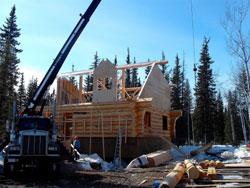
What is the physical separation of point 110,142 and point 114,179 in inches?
284

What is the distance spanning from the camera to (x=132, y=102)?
16.0 meters

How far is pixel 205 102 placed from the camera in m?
35.3

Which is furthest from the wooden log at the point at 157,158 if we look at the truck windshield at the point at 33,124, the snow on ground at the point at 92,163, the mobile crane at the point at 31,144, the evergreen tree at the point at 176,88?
the evergreen tree at the point at 176,88

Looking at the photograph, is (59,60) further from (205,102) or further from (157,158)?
(205,102)

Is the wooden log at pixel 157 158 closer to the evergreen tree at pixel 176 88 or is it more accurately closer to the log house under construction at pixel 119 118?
the log house under construction at pixel 119 118

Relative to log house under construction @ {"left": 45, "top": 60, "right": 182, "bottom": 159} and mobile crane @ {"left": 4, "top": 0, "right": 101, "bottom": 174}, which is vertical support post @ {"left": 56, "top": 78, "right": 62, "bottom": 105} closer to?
log house under construction @ {"left": 45, "top": 60, "right": 182, "bottom": 159}

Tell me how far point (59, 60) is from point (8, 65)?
19139 mm

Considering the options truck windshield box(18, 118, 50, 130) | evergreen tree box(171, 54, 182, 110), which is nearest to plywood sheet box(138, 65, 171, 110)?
truck windshield box(18, 118, 50, 130)

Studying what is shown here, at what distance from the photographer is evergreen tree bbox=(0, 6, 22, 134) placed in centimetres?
2712

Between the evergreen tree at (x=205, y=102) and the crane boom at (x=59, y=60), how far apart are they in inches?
1041

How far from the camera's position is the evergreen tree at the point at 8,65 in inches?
1068

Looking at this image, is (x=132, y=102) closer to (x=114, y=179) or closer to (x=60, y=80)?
(x=114, y=179)

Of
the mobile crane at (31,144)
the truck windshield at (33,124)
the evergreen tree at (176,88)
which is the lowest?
the mobile crane at (31,144)

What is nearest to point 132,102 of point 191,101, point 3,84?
point 3,84
